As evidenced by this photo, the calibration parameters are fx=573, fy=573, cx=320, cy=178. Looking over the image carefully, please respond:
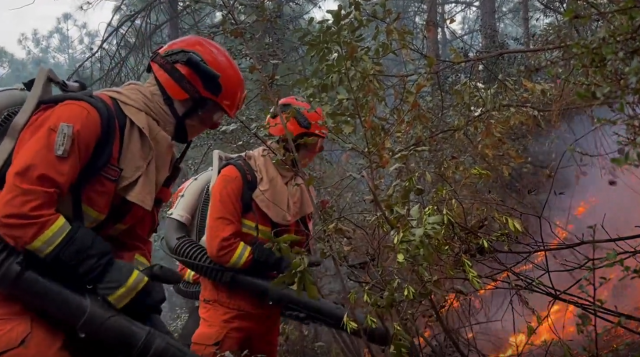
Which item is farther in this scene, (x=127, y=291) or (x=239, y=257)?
(x=239, y=257)

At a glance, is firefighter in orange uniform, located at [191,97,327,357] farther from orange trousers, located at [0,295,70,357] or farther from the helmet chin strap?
orange trousers, located at [0,295,70,357]

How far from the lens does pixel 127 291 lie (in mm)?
2248

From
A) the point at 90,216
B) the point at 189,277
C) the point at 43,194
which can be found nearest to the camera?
the point at 43,194

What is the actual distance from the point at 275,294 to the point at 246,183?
0.75m

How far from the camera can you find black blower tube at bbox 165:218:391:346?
3.29 meters

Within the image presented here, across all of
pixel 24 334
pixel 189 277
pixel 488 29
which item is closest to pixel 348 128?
pixel 24 334

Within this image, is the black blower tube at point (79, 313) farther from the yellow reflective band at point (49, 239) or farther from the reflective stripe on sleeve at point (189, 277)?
the reflective stripe on sleeve at point (189, 277)

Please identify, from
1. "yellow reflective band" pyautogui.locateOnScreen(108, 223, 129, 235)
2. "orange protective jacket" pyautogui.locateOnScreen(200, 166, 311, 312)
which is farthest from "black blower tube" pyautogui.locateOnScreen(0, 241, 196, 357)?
"orange protective jacket" pyautogui.locateOnScreen(200, 166, 311, 312)

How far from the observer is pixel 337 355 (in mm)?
6238

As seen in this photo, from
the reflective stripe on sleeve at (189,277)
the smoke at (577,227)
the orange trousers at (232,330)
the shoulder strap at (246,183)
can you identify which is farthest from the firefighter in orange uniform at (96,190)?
the smoke at (577,227)

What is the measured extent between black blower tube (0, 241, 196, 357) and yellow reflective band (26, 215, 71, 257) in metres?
0.08

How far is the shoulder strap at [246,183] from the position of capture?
150 inches

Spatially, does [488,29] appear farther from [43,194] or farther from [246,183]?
[43,194]

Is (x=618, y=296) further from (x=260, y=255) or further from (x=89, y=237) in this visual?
(x=89, y=237)
